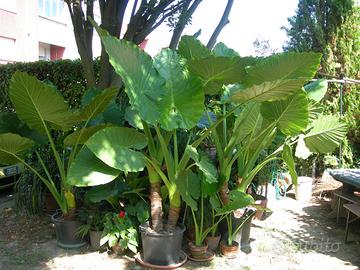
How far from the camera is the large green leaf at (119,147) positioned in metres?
3.28

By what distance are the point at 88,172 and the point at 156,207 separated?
78 cm

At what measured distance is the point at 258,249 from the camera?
13.9 feet

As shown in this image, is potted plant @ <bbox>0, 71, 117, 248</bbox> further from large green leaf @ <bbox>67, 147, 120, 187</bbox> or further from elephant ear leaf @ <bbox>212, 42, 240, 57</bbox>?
elephant ear leaf @ <bbox>212, 42, 240, 57</bbox>

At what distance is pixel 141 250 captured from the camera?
402 cm

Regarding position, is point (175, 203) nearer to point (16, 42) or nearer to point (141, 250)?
point (141, 250)

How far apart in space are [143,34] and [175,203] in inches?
100

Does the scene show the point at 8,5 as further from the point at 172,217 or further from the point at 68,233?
the point at 172,217

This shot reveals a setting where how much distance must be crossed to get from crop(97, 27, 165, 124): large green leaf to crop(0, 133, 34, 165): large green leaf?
4.89 feet

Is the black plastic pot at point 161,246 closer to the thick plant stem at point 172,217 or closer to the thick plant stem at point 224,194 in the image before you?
the thick plant stem at point 172,217

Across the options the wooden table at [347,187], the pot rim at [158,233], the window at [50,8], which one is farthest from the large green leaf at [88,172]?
the window at [50,8]

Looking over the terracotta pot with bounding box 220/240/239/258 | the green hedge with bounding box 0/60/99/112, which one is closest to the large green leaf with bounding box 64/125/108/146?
the terracotta pot with bounding box 220/240/239/258

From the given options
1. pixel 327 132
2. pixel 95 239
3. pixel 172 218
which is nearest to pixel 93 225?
pixel 95 239

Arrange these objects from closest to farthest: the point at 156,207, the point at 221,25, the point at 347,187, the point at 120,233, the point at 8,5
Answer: the point at 156,207 < the point at 120,233 < the point at 347,187 < the point at 221,25 < the point at 8,5

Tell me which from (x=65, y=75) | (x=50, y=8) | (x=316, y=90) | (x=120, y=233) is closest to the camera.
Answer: (x=120, y=233)
